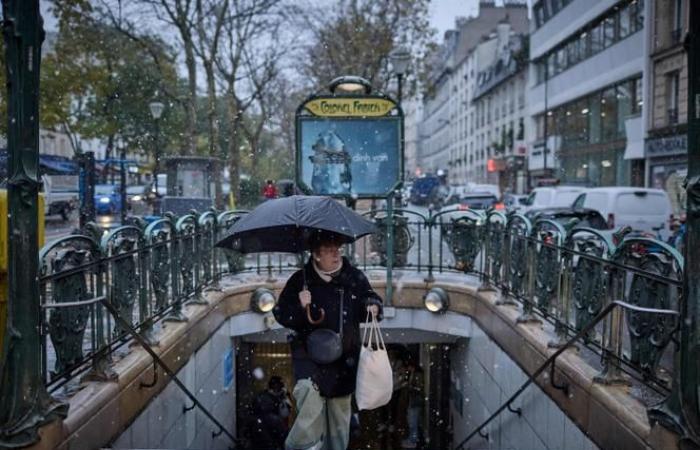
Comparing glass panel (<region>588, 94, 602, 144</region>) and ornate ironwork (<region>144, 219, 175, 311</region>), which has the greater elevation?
glass panel (<region>588, 94, 602, 144</region>)

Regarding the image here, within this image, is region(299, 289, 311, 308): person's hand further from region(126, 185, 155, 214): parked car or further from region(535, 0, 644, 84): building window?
region(535, 0, 644, 84): building window

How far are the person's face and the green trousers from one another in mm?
798

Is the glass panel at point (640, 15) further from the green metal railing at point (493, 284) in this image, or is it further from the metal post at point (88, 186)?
the metal post at point (88, 186)

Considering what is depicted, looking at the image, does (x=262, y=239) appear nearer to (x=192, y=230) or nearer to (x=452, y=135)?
(x=192, y=230)

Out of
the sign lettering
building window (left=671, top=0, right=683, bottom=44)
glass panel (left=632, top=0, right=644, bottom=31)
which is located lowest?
the sign lettering

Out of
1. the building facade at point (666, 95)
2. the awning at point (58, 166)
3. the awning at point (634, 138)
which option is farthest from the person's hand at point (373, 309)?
the awning at point (634, 138)

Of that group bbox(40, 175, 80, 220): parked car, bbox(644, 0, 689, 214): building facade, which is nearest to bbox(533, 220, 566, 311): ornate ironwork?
bbox(40, 175, 80, 220): parked car

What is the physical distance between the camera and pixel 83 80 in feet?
75.0

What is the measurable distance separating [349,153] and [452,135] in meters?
70.8

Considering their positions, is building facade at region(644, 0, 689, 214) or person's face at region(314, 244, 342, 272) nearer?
person's face at region(314, 244, 342, 272)

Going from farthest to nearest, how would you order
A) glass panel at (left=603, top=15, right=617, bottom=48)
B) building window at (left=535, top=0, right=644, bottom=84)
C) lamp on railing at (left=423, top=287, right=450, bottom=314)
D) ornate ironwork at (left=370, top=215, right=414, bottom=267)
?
1. glass panel at (left=603, top=15, right=617, bottom=48)
2. building window at (left=535, top=0, right=644, bottom=84)
3. ornate ironwork at (left=370, top=215, right=414, bottom=267)
4. lamp on railing at (left=423, top=287, right=450, bottom=314)

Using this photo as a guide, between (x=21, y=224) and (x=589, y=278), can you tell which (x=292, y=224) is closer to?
(x=21, y=224)

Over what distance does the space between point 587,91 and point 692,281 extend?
109 ft

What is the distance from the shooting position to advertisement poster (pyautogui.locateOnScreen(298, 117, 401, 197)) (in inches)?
393
